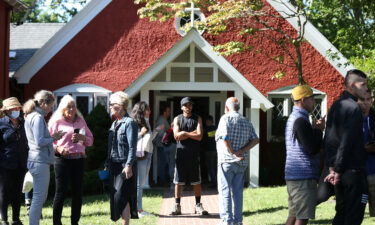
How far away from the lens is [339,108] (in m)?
6.10

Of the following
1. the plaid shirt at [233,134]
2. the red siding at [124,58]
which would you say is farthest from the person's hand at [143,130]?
the red siding at [124,58]

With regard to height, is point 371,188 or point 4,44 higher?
point 4,44

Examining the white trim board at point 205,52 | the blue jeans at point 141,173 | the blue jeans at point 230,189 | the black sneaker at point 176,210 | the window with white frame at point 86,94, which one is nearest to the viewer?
the blue jeans at point 230,189

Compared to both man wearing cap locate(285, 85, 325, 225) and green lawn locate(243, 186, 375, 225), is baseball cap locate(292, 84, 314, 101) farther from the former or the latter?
green lawn locate(243, 186, 375, 225)

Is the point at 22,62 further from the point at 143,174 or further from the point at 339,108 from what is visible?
the point at 339,108

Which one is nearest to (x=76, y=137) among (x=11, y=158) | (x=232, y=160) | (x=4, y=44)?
(x=11, y=158)

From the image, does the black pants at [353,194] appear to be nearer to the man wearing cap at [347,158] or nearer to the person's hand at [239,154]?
the man wearing cap at [347,158]

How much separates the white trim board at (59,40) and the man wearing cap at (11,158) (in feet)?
27.6

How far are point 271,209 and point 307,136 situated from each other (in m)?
4.81

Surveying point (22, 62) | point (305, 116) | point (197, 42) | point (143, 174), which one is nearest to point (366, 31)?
point (197, 42)

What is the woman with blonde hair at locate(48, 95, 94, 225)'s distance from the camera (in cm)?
805

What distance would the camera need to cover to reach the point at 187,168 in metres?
10.2

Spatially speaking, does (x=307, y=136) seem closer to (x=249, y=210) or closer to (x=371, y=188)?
(x=371, y=188)

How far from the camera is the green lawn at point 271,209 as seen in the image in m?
9.50
